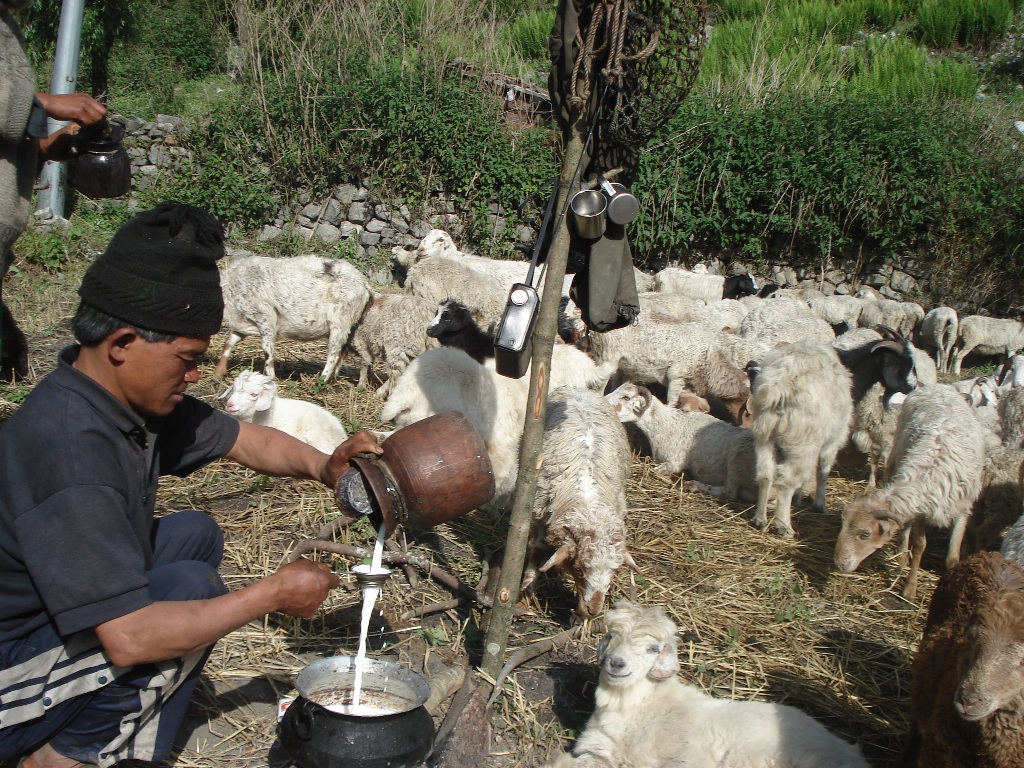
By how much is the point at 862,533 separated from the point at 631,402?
3.10m

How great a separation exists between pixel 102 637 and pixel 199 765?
121cm

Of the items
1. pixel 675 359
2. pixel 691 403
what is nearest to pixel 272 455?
pixel 691 403

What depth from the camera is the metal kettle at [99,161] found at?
13.1 ft

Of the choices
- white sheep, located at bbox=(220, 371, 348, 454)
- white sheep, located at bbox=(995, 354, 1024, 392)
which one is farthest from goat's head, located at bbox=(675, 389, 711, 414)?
white sheep, located at bbox=(220, 371, 348, 454)

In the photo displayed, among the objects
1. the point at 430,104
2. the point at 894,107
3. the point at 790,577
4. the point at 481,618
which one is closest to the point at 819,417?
the point at 790,577

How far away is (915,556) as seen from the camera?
5.50m

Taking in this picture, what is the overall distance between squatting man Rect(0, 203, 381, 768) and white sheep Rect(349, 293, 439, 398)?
5107 mm

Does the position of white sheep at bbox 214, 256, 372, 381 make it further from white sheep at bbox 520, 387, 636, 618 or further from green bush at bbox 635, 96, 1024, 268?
green bush at bbox 635, 96, 1024, 268

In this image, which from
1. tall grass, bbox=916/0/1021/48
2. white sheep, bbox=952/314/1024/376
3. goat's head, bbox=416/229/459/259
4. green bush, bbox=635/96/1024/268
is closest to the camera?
goat's head, bbox=416/229/459/259

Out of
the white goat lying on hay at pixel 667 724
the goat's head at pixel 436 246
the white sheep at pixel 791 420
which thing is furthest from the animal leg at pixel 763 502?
the goat's head at pixel 436 246

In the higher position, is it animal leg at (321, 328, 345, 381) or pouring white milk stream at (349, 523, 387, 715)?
pouring white milk stream at (349, 523, 387, 715)

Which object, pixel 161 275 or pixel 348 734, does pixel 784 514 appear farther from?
pixel 161 275

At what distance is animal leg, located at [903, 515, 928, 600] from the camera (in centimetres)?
541

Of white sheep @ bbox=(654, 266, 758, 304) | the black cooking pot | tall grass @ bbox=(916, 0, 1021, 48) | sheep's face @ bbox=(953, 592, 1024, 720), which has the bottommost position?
white sheep @ bbox=(654, 266, 758, 304)
